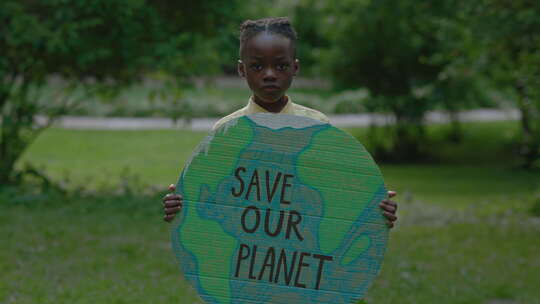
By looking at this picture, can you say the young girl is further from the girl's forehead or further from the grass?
the grass

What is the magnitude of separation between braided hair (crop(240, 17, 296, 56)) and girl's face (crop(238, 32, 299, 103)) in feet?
0.07

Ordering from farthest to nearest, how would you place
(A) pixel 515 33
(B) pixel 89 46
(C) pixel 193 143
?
(C) pixel 193 143 → (B) pixel 89 46 → (A) pixel 515 33

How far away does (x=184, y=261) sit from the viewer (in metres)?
2.90

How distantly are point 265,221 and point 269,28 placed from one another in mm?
827

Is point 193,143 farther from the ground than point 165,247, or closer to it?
closer to it

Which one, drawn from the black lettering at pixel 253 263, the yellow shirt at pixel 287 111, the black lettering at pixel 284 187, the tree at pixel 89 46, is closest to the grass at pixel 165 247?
the tree at pixel 89 46

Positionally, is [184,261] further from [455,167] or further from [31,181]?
[455,167]

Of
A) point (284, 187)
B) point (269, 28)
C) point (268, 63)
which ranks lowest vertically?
point (284, 187)

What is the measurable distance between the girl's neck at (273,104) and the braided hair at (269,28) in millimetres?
245

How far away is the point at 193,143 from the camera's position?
1852cm

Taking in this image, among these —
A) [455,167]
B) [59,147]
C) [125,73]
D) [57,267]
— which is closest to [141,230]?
[57,267]

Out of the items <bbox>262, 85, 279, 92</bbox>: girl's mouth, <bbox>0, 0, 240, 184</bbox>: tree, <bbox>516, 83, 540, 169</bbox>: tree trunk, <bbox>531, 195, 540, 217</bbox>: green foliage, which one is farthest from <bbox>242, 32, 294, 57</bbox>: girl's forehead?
<bbox>516, 83, 540, 169</bbox>: tree trunk

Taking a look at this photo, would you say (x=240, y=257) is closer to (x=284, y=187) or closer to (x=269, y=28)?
(x=284, y=187)

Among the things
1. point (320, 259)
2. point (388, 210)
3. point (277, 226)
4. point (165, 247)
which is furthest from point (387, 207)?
point (165, 247)
